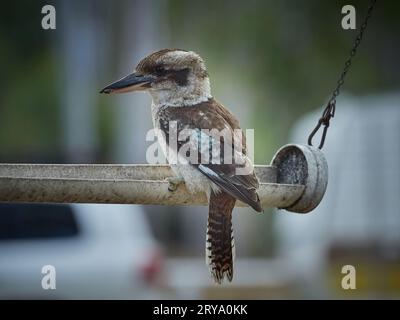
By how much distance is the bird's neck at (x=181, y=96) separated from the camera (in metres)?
3.88

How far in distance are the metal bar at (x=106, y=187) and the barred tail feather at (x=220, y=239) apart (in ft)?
0.18

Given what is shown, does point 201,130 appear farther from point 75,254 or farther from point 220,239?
point 75,254

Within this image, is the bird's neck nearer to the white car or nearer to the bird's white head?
the bird's white head

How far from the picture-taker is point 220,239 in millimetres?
3357

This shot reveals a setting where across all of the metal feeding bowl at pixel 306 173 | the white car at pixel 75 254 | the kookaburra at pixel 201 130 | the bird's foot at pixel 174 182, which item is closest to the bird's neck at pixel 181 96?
the kookaburra at pixel 201 130

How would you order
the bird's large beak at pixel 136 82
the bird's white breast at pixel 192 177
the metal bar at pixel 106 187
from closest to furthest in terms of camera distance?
the metal bar at pixel 106 187
the bird's white breast at pixel 192 177
the bird's large beak at pixel 136 82

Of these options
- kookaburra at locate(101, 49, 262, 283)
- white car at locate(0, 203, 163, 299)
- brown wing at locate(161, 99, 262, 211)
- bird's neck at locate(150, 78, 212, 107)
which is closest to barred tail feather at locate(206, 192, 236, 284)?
kookaburra at locate(101, 49, 262, 283)

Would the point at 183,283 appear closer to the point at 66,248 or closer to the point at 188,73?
the point at 66,248

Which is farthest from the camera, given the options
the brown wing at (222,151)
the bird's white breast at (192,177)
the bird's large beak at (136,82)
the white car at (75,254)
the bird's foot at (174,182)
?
the white car at (75,254)

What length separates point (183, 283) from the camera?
7473 millimetres

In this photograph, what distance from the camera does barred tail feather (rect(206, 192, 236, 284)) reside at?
3307 mm

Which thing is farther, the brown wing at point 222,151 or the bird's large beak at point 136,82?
the bird's large beak at point 136,82

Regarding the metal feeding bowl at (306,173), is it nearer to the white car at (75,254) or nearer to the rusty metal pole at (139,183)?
the rusty metal pole at (139,183)

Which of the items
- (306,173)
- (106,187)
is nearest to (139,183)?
(106,187)
